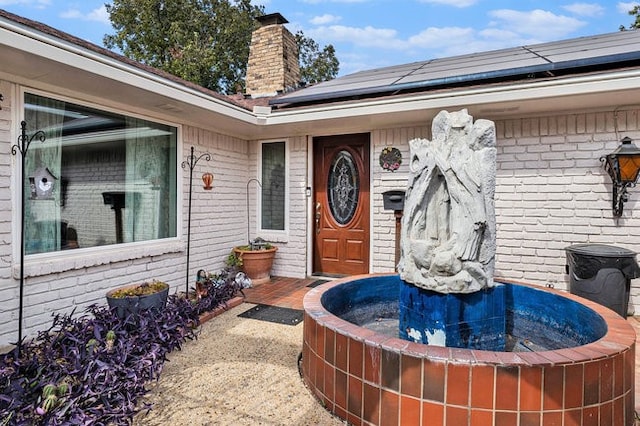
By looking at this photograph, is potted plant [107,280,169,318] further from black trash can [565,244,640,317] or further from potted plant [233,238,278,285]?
black trash can [565,244,640,317]

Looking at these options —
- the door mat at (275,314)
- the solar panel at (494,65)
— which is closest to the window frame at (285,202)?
the solar panel at (494,65)

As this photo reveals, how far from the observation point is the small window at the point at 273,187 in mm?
5676

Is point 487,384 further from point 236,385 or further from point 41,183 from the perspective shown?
point 41,183

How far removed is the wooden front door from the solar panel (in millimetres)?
867

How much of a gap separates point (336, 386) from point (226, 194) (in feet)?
12.9

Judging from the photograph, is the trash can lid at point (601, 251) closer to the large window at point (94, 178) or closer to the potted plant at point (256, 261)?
the potted plant at point (256, 261)

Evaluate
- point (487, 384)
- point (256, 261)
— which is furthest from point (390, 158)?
point (487, 384)

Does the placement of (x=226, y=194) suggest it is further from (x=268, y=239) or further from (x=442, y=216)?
(x=442, y=216)

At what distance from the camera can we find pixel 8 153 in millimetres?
2953

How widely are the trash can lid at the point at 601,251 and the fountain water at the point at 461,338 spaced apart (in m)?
1.31

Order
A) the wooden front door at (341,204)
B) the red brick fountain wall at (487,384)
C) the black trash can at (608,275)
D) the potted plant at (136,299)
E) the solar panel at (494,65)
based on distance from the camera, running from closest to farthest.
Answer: the red brick fountain wall at (487,384), the potted plant at (136,299), the black trash can at (608,275), the solar panel at (494,65), the wooden front door at (341,204)

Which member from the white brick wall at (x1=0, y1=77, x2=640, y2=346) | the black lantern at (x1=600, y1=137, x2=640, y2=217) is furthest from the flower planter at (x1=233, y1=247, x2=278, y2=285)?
the black lantern at (x1=600, y1=137, x2=640, y2=217)

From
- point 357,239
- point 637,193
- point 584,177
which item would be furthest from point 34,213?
point 637,193

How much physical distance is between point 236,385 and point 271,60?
5862 millimetres
